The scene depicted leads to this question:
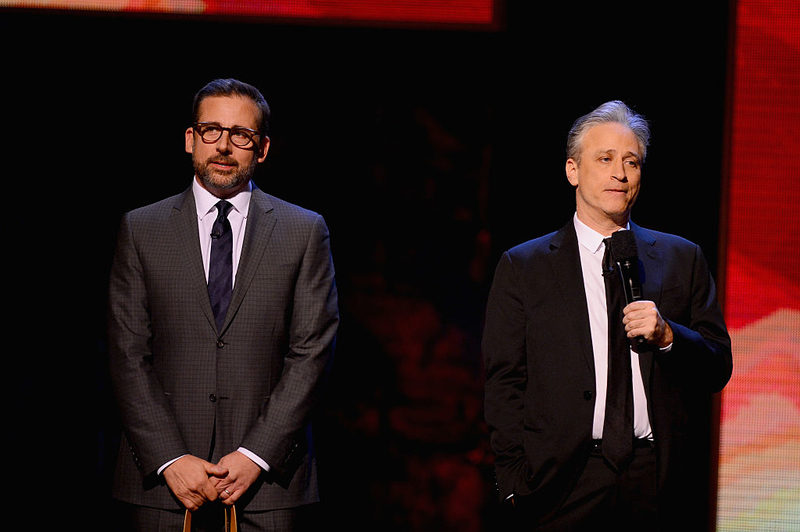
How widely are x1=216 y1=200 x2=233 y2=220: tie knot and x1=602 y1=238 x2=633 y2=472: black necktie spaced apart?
1.16 m

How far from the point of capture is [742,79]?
3533mm

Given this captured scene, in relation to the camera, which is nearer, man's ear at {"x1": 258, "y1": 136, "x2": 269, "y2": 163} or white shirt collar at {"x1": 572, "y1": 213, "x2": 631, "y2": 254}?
white shirt collar at {"x1": 572, "y1": 213, "x2": 631, "y2": 254}

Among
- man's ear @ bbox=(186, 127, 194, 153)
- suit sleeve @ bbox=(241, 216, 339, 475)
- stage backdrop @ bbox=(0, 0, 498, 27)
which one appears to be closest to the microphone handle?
suit sleeve @ bbox=(241, 216, 339, 475)

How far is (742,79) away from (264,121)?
1948mm

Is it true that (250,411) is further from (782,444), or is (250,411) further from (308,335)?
(782,444)

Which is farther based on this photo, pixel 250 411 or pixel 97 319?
pixel 97 319

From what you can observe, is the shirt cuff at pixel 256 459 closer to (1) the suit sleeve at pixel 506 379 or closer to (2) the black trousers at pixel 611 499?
(1) the suit sleeve at pixel 506 379

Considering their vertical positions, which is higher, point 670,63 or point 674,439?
point 670,63

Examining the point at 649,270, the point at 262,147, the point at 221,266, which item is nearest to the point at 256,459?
the point at 221,266

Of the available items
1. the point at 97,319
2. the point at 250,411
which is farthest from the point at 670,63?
the point at 97,319

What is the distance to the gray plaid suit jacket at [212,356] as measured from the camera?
258 cm

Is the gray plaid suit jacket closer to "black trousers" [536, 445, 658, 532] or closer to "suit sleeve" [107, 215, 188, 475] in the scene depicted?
"suit sleeve" [107, 215, 188, 475]

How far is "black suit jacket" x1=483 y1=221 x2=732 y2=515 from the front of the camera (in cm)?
239

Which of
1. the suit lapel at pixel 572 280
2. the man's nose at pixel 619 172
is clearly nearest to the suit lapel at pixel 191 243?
the suit lapel at pixel 572 280
